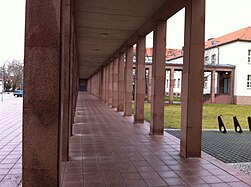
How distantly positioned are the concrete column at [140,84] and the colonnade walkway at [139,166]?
3771 millimetres

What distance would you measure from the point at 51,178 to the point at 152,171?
2.13 m

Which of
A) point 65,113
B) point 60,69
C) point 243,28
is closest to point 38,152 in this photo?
point 60,69

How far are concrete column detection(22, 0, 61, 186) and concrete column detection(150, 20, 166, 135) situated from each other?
5.75 m

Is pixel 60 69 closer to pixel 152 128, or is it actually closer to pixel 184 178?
pixel 184 178

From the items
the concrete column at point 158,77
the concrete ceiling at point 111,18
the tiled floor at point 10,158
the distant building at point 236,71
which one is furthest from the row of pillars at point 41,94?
the distant building at point 236,71

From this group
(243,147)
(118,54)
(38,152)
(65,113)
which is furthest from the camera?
Answer: (118,54)

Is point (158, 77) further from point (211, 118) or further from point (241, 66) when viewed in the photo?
point (241, 66)

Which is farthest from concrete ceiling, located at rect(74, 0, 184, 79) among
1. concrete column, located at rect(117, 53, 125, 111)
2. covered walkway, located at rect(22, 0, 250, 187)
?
concrete column, located at rect(117, 53, 125, 111)

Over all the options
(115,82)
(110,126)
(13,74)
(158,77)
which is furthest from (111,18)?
(13,74)

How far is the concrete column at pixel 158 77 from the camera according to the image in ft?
29.5

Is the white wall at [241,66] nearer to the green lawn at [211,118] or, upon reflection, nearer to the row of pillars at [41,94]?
the green lawn at [211,118]

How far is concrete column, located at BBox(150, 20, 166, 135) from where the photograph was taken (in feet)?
29.5

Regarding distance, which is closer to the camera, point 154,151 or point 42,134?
point 42,134

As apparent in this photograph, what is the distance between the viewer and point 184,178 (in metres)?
4.66
